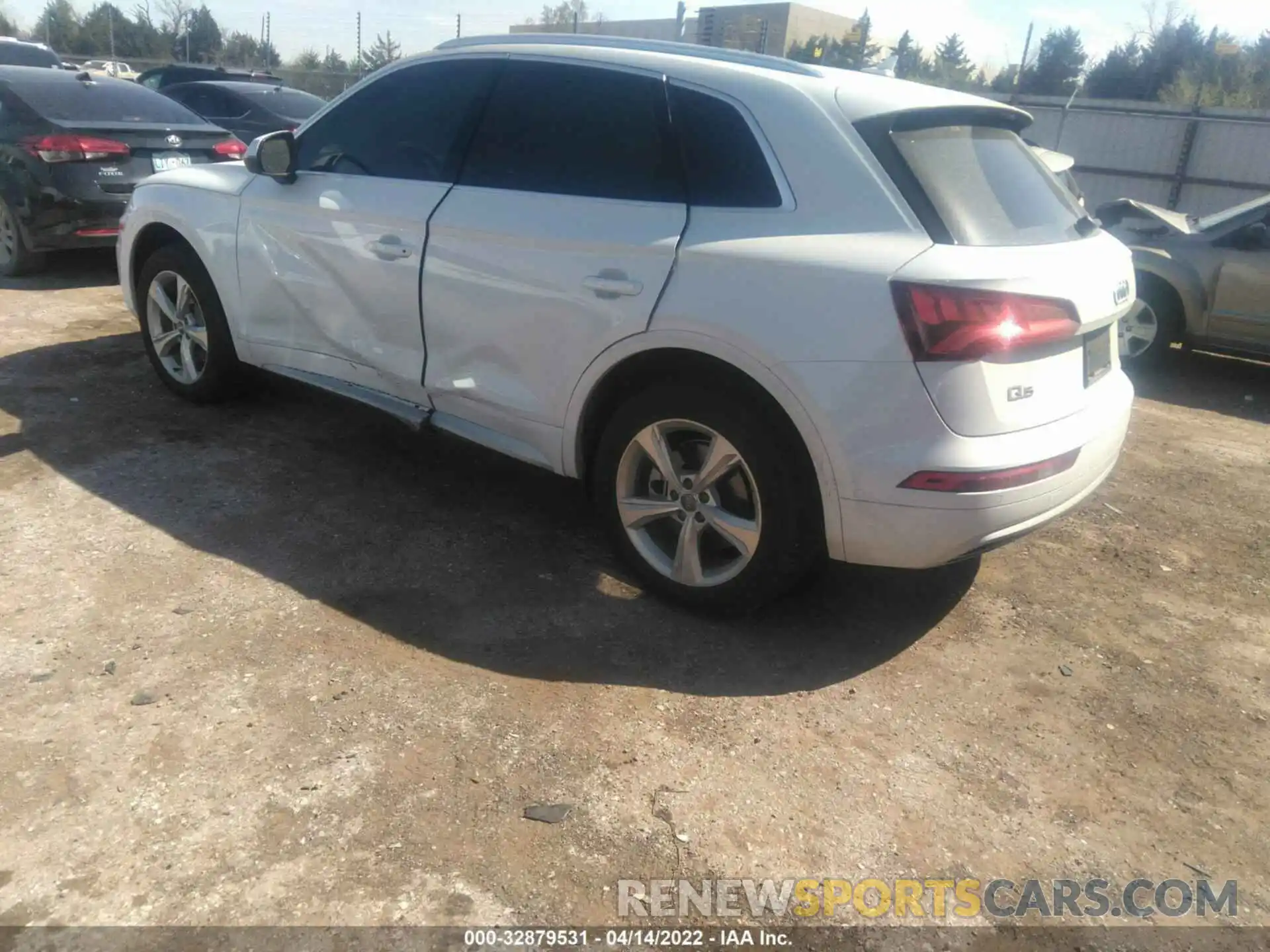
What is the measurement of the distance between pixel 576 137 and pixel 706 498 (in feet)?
4.55

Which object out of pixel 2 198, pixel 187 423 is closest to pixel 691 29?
pixel 2 198

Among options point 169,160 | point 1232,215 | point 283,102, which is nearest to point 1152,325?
point 1232,215

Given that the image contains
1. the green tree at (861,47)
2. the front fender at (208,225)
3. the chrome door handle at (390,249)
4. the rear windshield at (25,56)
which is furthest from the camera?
the green tree at (861,47)

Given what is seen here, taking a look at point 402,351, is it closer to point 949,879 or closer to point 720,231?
point 720,231

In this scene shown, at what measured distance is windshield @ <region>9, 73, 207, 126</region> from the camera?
24.6 ft

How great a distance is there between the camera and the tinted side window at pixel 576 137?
3430 mm

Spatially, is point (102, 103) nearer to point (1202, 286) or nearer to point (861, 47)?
point (1202, 286)

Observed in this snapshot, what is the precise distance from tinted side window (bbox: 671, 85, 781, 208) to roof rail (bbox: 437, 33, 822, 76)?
0.71 ft

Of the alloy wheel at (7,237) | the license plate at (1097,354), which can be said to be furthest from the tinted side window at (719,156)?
the alloy wheel at (7,237)

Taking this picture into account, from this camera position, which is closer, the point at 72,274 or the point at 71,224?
the point at 71,224

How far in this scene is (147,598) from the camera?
11.2ft

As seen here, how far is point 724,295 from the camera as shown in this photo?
A: 3.12m

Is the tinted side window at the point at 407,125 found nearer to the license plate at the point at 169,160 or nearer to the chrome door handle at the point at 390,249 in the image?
the chrome door handle at the point at 390,249

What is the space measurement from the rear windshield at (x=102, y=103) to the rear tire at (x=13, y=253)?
800 mm
